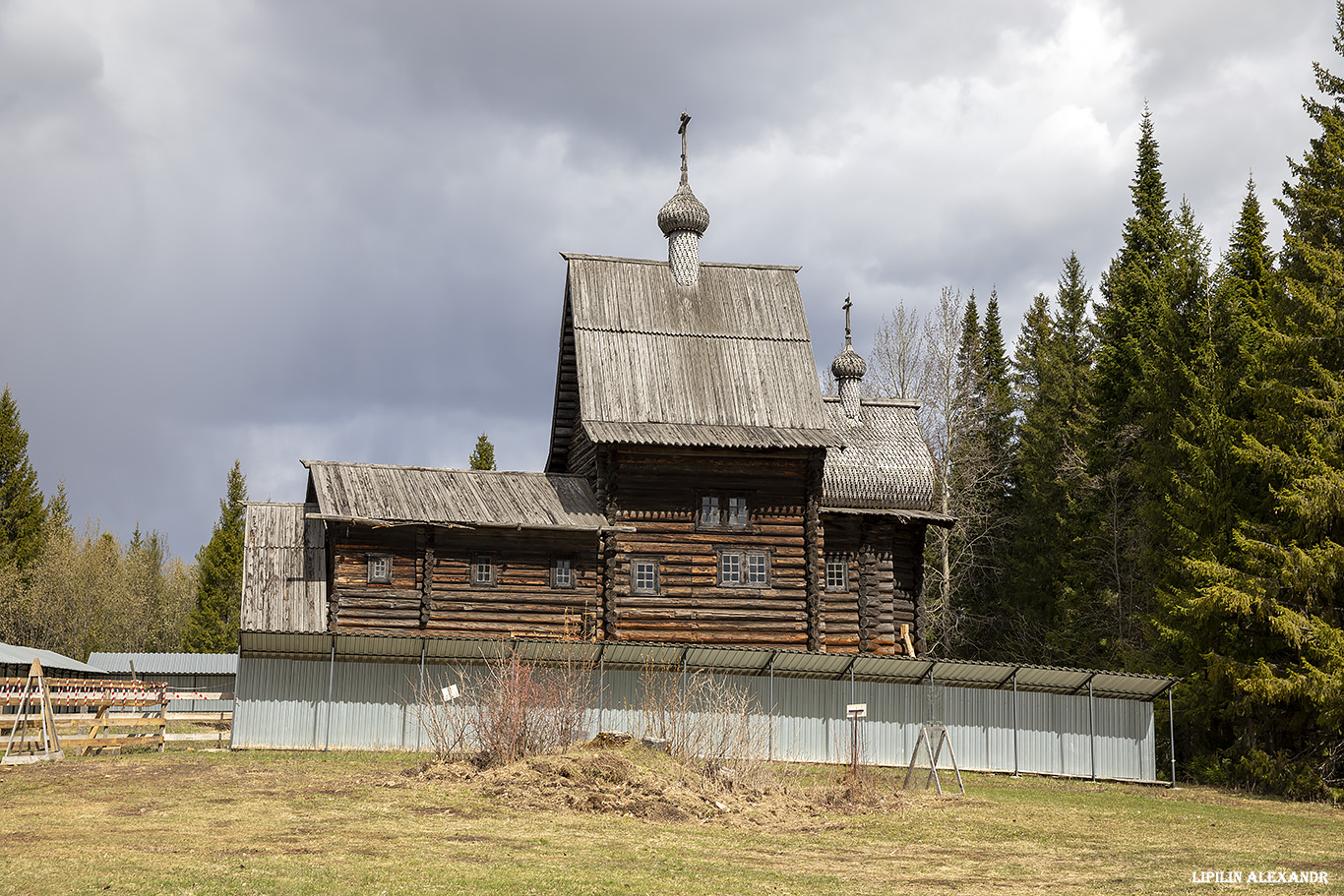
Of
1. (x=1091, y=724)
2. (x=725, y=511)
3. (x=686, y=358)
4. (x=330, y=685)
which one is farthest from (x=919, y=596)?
(x=330, y=685)

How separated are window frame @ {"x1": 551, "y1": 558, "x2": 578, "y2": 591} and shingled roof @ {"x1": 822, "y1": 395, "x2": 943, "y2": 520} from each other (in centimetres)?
806

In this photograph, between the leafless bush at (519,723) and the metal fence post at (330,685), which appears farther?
the metal fence post at (330,685)

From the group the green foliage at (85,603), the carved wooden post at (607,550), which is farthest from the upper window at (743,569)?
the green foliage at (85,603)

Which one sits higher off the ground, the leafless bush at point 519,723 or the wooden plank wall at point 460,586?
the wooden plank wall at point 460,586

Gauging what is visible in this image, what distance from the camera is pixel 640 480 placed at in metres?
31.3

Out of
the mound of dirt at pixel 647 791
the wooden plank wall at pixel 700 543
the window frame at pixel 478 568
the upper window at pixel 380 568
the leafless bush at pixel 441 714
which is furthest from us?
the wooden plank wall at pixel 700 543

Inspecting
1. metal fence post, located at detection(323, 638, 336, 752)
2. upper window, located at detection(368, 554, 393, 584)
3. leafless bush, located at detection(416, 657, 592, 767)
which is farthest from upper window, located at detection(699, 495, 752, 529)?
metal fence post, located at detection(323, 638, 336, 752)

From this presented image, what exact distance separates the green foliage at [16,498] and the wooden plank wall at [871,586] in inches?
1424

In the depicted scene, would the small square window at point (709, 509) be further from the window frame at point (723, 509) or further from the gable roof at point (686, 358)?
Result: the gable roof at point (686, 358)

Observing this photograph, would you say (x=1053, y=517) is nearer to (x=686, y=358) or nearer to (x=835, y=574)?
(x=835, y=574)

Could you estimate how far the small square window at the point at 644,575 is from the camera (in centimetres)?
3080

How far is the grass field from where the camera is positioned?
39.9 feet

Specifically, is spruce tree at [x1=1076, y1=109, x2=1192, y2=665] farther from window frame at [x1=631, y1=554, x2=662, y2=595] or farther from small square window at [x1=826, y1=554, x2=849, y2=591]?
window frame at [x1=631, y1=554, x2=662, y2=595]

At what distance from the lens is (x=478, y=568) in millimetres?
30125
